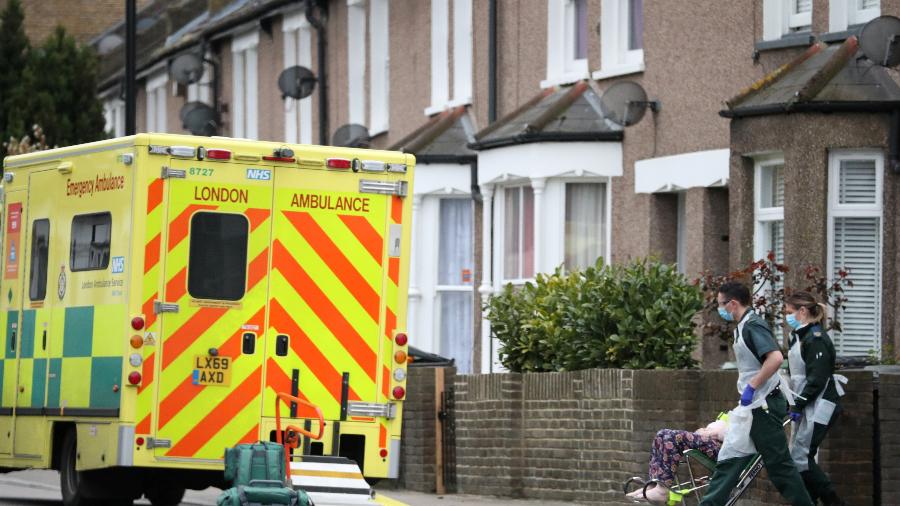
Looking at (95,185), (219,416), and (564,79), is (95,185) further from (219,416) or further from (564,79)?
(564,79)

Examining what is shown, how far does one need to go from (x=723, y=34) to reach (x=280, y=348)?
28.8 feet

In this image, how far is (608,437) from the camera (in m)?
17.8

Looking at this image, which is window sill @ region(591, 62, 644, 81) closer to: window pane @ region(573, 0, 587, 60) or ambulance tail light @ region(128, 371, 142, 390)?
window pane @ region(573, 0, 587, 60)

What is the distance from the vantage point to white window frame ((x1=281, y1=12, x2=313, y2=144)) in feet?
119

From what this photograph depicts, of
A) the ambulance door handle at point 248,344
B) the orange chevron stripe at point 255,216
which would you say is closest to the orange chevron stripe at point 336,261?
the orange chevron stripe at point 255,216

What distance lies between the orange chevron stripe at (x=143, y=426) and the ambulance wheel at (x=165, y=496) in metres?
2.74

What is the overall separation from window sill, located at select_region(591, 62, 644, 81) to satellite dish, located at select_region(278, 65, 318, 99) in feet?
27.9

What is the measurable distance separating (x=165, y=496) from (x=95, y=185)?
3458 millimetres

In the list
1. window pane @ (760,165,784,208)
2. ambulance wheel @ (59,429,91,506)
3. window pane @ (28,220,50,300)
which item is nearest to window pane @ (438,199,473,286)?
window pane @ (760,165,784,208)

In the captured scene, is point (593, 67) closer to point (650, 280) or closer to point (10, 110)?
point (650, 280)

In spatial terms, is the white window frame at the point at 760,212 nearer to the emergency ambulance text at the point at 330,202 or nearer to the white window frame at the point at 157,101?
the emergency ambulance text at the point at 330,202

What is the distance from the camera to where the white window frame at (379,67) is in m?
32.7

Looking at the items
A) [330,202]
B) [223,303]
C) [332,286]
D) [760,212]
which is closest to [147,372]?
[223,303]

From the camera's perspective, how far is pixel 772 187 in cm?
2070
